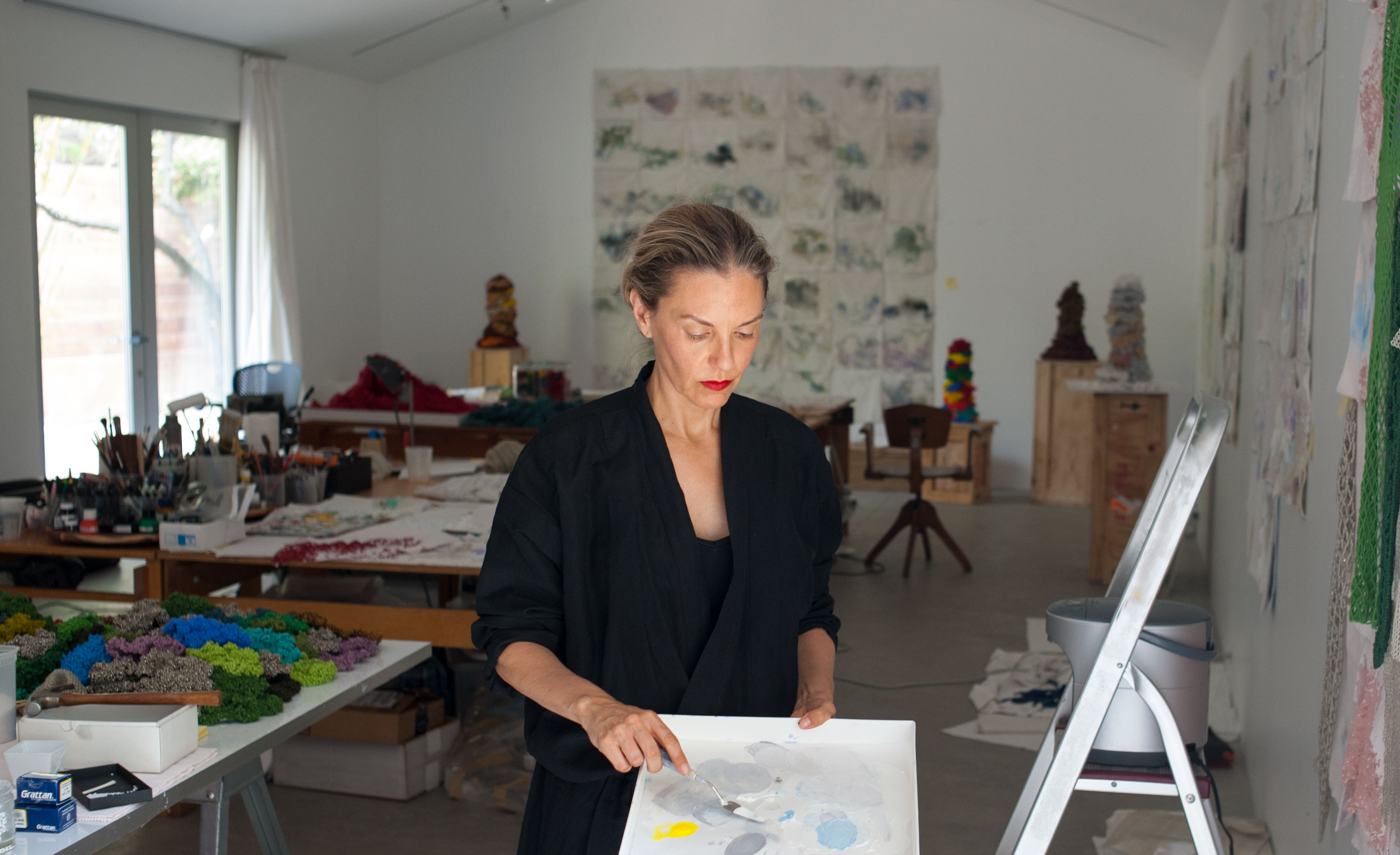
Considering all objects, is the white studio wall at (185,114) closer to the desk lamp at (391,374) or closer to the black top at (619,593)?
the desk lamp at (391,374)

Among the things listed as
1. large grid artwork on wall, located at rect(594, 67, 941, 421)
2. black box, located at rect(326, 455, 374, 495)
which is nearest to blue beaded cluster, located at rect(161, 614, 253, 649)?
black box, located at rect(326, 455, 374, 495)

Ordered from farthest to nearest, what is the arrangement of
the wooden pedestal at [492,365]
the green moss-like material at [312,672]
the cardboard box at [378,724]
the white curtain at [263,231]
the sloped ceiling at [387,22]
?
the wooden pedestal at [492,365] < the white curtain at [263,231] < the sloped ceiling at [387,22] < the cardboard box at [378,724] < the green moss-like material at [312,672]

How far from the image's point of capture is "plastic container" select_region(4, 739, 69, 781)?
5.78ft

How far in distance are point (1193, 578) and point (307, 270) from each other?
673 cm

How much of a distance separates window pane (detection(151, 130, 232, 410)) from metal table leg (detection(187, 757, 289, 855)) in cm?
575

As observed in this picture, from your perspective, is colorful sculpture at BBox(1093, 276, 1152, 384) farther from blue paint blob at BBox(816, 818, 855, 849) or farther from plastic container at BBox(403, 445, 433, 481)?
blue paint blob at BBox(816, 818, 855, 849)

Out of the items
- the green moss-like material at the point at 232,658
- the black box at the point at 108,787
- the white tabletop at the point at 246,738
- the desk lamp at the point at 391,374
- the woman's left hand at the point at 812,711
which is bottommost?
the white tabletop at the point at 246,738

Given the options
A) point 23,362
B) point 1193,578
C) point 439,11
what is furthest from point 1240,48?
point 23,362

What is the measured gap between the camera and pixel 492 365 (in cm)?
943

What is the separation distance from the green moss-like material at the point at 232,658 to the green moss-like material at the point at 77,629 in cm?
26

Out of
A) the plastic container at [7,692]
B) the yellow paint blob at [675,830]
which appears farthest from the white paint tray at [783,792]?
the plastic container at [7,692]

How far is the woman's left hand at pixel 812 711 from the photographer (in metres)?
1.49

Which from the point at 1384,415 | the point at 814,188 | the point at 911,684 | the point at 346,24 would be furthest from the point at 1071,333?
the point at 1384,415

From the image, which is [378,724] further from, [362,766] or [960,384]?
[960,384]
